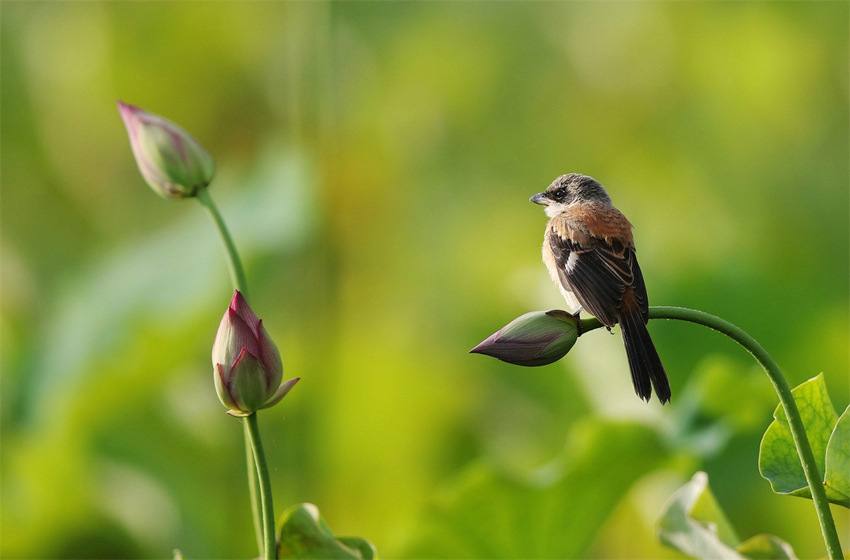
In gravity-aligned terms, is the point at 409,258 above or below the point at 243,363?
below

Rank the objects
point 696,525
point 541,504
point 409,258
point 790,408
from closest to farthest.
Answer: point 790,408, point 696,525, point 541,504, point 409,258

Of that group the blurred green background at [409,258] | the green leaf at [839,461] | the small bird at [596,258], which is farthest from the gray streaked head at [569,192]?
the blurred green background at [409,258]

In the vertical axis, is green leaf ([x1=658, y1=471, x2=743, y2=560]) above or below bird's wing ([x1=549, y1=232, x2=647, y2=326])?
below

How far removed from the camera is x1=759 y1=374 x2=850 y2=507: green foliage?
0.27 meters

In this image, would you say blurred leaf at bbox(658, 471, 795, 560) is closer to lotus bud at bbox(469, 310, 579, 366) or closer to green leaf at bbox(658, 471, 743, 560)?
green leaf at bbox(658, 471, 743, 560)

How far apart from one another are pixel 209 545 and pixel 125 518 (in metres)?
0.11

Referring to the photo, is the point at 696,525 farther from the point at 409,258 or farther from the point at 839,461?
the point at 409,258

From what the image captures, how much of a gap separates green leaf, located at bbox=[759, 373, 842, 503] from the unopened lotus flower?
16 centimetres

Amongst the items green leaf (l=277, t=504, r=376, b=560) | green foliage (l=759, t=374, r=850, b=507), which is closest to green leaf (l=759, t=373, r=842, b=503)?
green foliage (l=759, t=374, r=850, b=507)

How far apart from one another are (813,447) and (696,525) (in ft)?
0.22

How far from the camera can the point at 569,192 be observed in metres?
0.29

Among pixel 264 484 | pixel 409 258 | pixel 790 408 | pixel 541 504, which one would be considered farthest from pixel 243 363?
pixel 409 258

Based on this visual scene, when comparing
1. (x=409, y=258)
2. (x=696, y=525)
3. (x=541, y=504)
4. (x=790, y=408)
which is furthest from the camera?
(x=409, y=258)

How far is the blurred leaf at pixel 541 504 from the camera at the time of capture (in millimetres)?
497
